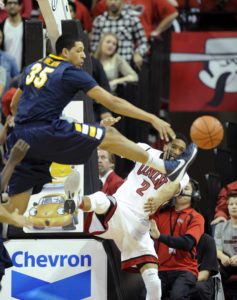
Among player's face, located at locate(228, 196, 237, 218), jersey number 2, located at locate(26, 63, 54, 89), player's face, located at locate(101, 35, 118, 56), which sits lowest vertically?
player's face, located at locate(228, 196, 237, 218)

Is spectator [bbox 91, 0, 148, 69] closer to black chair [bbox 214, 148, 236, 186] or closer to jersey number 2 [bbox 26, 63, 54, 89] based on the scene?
black chair [bbox 214, 148, 236, 186]

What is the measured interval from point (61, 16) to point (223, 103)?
4751mm

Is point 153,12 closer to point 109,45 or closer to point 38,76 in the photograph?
point 109,45

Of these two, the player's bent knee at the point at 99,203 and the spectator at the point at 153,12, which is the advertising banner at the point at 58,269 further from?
the spectator at the point at 153,12

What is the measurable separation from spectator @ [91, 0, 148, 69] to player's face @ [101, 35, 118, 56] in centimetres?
73

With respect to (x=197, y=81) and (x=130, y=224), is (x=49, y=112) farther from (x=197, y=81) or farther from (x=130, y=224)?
(x=197, y=81)

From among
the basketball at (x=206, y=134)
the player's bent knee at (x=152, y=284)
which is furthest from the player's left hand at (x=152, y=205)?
the basketball at (x=206, y=134)

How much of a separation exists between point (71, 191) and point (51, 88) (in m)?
1.21

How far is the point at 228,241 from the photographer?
41.3 feet

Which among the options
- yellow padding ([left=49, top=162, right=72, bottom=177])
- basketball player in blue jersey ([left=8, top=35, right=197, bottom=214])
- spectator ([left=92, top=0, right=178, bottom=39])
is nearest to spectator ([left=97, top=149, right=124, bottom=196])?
yellow padding ([left=49, top=162, right=72, bottom=177])

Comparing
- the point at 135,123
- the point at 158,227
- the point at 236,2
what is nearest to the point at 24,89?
the point at 158,227

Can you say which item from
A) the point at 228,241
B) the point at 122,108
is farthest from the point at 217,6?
the point at 122,108

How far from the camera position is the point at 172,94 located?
633 inches

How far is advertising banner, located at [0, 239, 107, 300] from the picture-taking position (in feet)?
38.9
